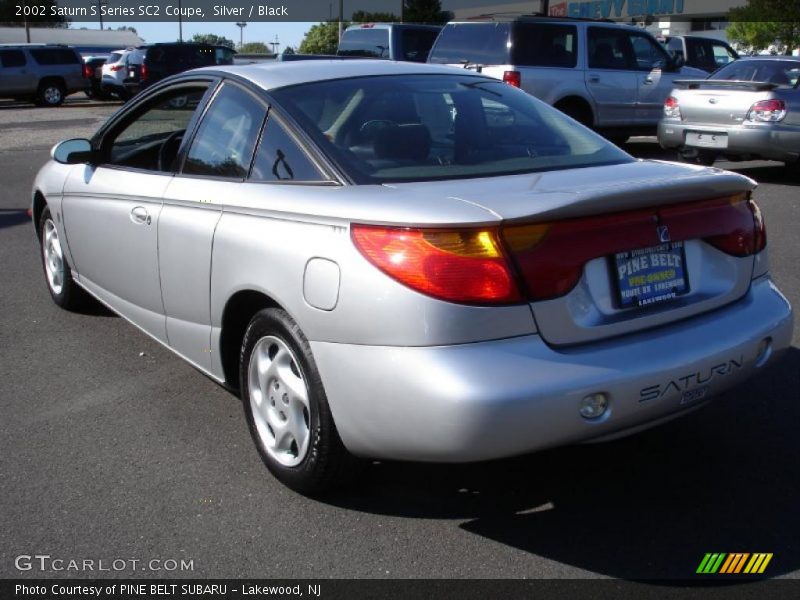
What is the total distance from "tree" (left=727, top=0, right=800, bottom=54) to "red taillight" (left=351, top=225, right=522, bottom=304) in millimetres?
33093

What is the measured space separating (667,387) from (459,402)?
782mm

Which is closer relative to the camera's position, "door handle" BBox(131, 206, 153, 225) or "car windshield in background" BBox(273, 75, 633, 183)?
"car windshield in background" BBox(273, 75, 633, 183)

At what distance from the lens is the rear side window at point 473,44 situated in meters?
12.7

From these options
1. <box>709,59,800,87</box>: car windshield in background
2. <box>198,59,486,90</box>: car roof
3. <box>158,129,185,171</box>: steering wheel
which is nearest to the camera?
<box>198,59,486,90</box>: car roof

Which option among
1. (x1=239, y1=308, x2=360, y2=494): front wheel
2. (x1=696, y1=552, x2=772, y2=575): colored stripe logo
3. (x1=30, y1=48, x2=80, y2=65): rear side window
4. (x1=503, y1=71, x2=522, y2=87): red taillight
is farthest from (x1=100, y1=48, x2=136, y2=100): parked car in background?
(x1=696, y1=552, x2=772, y2=575): colored stripe logo

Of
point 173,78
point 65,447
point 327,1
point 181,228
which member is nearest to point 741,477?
point 181,228

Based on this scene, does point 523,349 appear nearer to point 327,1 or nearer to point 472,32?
point 472,32

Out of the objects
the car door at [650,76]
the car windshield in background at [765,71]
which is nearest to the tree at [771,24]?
the car door at [650,76]

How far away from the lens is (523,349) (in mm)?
2932

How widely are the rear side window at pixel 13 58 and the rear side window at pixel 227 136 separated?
Result: 2682 centimetres

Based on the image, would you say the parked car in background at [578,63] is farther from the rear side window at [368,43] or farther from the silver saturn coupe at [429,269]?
the silver saturn coupe at [429,269]

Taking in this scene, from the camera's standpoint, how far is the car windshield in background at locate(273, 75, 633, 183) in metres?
3.61

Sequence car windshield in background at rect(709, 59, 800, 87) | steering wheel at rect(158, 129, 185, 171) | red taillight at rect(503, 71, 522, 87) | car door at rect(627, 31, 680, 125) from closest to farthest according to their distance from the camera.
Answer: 1. steering wheel at rect(158, 129, 185, 171)
2. car windshield in background at rect(709, 59, 800, 87)
3. red taillight at rect(503, 71, 522, 87)
4. car door at rect(627, 31, 680, 125)

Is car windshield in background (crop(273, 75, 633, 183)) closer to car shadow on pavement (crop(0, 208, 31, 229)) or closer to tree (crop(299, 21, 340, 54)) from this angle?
car shadow on pavement (crop(0, 208, 31, 229))
